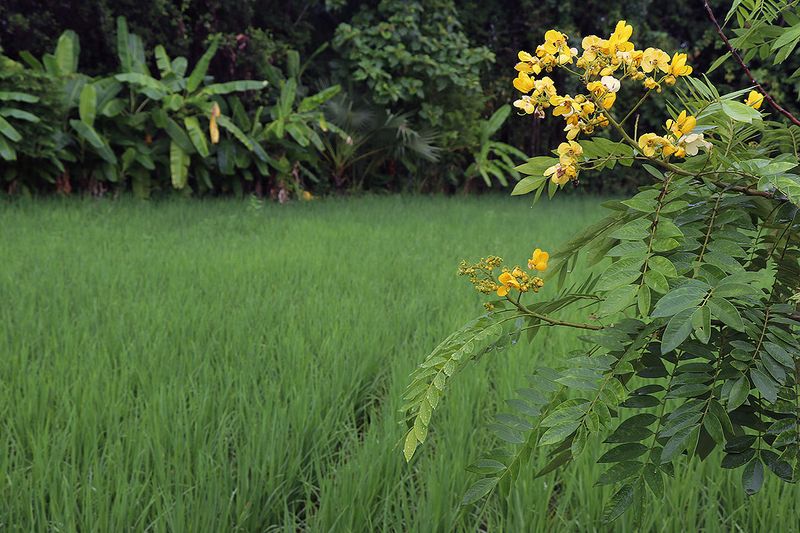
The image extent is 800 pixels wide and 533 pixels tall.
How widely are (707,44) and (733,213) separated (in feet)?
26.9

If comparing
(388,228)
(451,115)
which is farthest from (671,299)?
(451,115)

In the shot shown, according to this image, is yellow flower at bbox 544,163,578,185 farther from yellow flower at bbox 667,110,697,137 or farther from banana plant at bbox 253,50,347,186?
banana plant at bbox 253,50,347,186

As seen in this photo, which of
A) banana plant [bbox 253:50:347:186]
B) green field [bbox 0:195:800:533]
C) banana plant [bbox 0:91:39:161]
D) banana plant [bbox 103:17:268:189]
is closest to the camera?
green field [bbox 0:195:800:533]

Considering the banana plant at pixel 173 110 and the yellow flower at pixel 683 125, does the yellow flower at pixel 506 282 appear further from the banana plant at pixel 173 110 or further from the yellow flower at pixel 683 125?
the banana plant at pixel 173 110

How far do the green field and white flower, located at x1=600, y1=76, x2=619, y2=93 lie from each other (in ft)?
2.33

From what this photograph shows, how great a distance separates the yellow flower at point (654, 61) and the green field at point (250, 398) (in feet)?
2.33

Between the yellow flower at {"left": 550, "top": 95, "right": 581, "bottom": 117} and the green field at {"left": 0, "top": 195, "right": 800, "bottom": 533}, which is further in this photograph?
the green field at {"left": 0, "top": 195, "right": 800, "bottom": 533}

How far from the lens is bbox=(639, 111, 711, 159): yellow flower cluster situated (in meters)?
0.65

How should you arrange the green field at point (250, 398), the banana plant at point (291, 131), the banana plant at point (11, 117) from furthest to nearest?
the banana plant at point (291, 131) → the banana plant at point (11, 117) → the green field at point (250, 398)

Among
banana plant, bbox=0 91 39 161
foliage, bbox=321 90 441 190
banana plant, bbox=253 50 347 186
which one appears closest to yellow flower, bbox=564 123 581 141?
banana plant, bbox=0 91 39 161

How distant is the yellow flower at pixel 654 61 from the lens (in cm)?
69

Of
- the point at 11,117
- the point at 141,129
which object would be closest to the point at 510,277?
the point at 11,117

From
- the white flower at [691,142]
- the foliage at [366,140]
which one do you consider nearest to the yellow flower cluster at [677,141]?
the white flower at [691,142]

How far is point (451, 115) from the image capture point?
7.25 m
